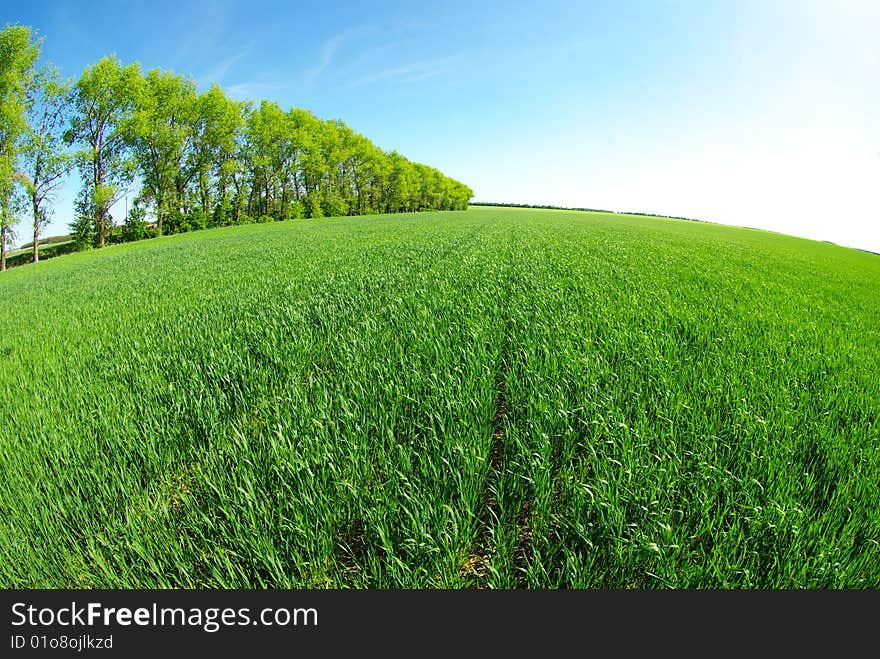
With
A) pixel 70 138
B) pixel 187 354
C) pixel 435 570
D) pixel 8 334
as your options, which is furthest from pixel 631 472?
pixel 70 138

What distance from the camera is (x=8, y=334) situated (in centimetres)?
667

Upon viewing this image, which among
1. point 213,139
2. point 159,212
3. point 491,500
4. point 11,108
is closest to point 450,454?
point 491,500

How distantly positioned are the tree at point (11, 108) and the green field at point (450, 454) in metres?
38.7

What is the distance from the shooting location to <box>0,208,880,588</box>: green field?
6.03 ft

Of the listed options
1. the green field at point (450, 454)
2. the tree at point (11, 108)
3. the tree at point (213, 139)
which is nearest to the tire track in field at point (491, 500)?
the green field at point (450, 454)

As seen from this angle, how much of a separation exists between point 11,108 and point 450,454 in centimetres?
4544

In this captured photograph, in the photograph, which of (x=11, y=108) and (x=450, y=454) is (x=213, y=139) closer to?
(x=11, y=108)

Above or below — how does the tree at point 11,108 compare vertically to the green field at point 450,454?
above

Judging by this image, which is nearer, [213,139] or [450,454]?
[450,454]

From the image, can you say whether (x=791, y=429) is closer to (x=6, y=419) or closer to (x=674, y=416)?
(x=674, y=416)

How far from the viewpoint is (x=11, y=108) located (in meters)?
28.8

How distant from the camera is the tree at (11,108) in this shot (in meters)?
28.9

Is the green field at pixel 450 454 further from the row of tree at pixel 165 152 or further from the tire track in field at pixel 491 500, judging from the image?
the row of tree at pixel 165 152

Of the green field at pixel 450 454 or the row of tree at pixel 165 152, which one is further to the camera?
the row of tree at pixel 165 152
